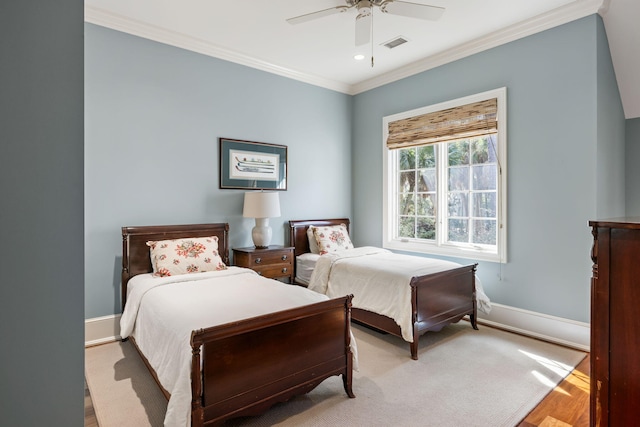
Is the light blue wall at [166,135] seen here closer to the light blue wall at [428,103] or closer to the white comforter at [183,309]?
the light blue wall at [428,103]

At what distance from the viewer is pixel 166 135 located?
11.6ft

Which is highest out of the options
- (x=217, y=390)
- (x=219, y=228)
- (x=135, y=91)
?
(x=135, y=91)

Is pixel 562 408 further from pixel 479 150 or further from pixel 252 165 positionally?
pixel 252 165

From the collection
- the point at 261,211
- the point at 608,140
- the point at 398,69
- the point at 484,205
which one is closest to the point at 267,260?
the point at 261,211

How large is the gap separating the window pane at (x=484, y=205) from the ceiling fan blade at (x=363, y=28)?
207 centimetres

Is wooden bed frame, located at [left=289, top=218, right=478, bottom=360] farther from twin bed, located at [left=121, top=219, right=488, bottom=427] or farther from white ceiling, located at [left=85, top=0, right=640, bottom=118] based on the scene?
white ceiling, located at [left=85, top=0, right=640, bottom=118]

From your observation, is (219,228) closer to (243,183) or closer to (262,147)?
(243,183)

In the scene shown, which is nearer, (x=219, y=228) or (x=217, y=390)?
(x=217, y=390)

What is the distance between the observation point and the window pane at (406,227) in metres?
4.58

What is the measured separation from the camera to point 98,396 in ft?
7.47

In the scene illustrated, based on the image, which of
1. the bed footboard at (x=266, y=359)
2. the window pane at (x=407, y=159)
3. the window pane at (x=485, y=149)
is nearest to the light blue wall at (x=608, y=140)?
the window pane at (x=485, y=149)

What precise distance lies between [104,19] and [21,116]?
3.03 meters

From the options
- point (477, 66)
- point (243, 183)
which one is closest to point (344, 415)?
point (243, 183)

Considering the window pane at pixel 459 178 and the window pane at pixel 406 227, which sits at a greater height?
the window pane at pixel 459 178
